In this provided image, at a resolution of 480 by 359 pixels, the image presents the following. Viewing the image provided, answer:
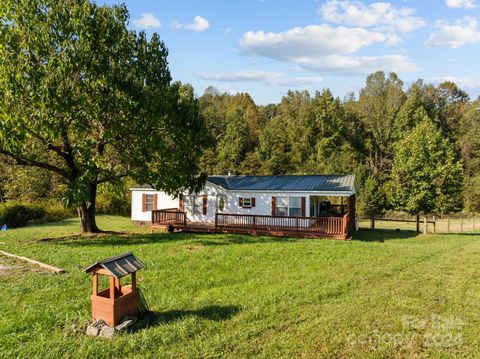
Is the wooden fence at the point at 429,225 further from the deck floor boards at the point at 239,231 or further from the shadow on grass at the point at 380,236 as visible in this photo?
the deck floor boards at the point at 239,231

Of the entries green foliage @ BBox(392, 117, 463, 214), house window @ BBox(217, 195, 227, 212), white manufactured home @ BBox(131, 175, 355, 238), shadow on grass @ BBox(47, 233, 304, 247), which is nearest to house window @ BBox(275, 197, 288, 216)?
white manufactured home @ BBox(131, 175, 355, 238)

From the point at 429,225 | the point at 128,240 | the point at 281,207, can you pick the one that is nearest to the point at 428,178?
the point at 281,207

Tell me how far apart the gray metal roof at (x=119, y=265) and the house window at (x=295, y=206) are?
14671 mm

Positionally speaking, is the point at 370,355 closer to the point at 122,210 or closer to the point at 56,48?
the point at 56,48

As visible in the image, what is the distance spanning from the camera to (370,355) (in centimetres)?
522

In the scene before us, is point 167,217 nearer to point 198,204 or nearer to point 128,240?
point 198,204

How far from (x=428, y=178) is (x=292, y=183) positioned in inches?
354

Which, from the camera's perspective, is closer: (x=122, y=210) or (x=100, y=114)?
(x=100, y=114)

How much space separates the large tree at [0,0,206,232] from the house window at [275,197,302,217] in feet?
17.3

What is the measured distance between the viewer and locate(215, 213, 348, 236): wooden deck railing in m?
18.4

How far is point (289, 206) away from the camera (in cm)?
2047

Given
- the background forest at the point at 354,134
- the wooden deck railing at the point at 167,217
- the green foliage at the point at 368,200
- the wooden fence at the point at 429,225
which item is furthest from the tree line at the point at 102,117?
the background forest at the point at 354,134

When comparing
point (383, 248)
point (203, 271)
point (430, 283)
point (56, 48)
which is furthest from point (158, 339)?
point (56, 48)

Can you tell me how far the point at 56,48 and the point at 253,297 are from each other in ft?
40.6
